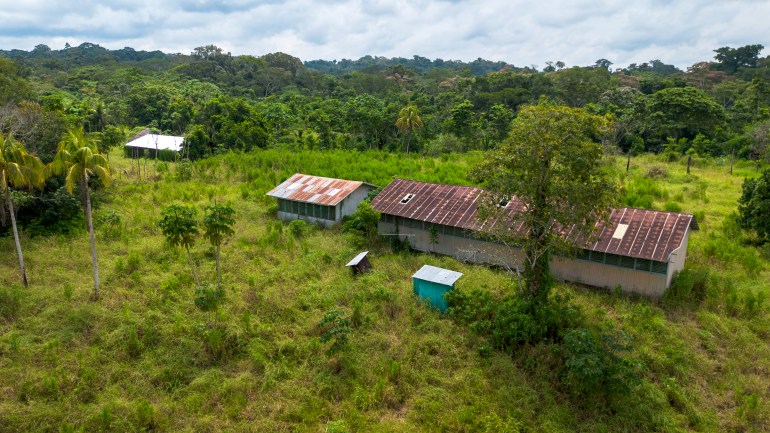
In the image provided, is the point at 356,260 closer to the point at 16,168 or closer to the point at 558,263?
the point at 558,263

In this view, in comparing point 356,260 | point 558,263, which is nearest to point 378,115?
point 356,260

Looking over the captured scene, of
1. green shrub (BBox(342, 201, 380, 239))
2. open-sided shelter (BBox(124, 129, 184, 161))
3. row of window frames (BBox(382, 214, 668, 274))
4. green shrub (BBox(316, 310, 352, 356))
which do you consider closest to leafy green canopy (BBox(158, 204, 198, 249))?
green shrub (BBox(316, 310, 352, 356))

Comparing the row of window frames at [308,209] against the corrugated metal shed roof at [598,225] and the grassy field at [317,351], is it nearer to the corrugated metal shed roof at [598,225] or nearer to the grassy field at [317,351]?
the corrugated metal shed roof at [598,225]

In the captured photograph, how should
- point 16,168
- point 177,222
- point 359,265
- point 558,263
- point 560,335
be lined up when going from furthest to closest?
1. point 359,265
2. point 558,263
3. point 16,168
4. point 177,222
5. point 560,335

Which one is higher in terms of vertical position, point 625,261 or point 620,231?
point 620,231

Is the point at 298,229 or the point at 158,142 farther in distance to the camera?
the point at 158,142

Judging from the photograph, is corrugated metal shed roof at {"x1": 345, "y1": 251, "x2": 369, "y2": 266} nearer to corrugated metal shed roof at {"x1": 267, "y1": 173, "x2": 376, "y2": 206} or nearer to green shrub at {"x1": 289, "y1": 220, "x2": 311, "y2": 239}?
green shrub at {"x1": 289, "y1": 220, "x2": 311, "y2": 239}

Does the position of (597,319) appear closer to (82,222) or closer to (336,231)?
(336,231)
